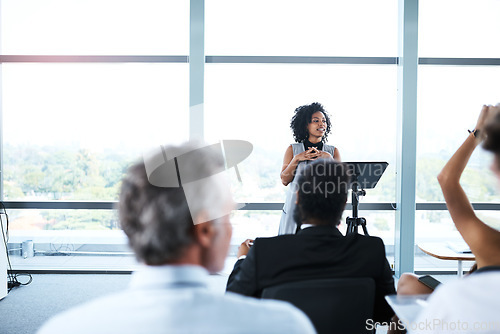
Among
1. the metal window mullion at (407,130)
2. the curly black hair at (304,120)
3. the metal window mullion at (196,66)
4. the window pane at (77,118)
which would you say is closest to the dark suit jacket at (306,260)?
the curly black hair at (304,120)

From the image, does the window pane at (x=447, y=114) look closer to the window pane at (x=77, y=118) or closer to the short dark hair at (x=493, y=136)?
the window pane at (x=77, y=118)

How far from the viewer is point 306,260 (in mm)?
1242

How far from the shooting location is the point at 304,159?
2.79m

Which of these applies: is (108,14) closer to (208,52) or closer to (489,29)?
(208,52)

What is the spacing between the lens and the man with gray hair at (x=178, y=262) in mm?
570

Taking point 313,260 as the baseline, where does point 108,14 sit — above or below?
above

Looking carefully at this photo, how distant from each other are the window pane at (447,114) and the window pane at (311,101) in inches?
13.1

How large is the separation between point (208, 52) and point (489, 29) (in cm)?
316

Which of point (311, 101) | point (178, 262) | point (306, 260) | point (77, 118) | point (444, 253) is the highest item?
point (311, 101)

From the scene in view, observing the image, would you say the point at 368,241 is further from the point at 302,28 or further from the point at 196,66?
the point at 302,28

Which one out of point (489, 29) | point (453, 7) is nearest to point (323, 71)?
point (453, 7)

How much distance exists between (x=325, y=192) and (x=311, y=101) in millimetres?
2676

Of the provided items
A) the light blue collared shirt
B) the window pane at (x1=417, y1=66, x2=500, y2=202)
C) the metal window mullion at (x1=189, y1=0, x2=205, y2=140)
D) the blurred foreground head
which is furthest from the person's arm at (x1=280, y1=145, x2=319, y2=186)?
the light blue collared shirt

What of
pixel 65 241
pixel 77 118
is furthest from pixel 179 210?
pixel 65 241
